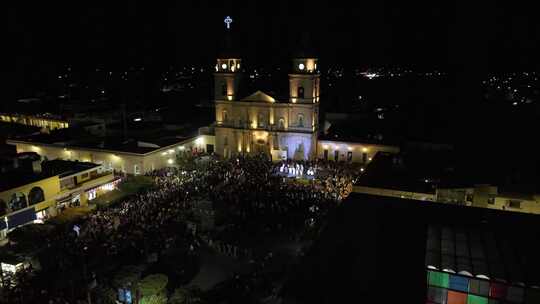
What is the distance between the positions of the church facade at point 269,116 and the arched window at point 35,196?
1900 cm

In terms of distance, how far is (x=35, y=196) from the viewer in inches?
918

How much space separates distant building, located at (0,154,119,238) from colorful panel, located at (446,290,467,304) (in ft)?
69.1

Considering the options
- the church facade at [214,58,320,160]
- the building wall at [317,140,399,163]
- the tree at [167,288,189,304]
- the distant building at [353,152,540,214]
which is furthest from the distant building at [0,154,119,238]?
the building wall at [317,140,399,163]

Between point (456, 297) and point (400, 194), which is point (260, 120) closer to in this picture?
point (400, 194)

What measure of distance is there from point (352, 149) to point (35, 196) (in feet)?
81.2

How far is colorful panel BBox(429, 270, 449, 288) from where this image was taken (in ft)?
37.2

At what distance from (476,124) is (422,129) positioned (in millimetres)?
14858

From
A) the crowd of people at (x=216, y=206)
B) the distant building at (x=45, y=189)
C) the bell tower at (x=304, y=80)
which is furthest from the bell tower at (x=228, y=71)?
the distant building at (x=45, y=189)

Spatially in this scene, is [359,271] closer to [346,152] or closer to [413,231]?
[413,231]

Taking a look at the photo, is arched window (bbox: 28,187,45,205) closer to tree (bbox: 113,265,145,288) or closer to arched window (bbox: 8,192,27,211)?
arched window (bbox: 8,192,27,211)

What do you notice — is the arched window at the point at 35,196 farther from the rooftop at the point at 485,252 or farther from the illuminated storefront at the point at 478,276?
the illuminated storefront at the point at 478,276

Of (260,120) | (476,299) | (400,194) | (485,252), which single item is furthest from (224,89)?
(476,299)

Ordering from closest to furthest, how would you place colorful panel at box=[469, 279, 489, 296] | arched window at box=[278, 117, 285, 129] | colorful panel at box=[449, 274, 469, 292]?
1. colorful panel at box=[469, 279, 489, 296]
2. colorful panel at box=[449, 274, 469, 292]
3. arched window at box=[278, 117, 285, 129]

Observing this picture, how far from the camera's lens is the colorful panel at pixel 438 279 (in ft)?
37.2
